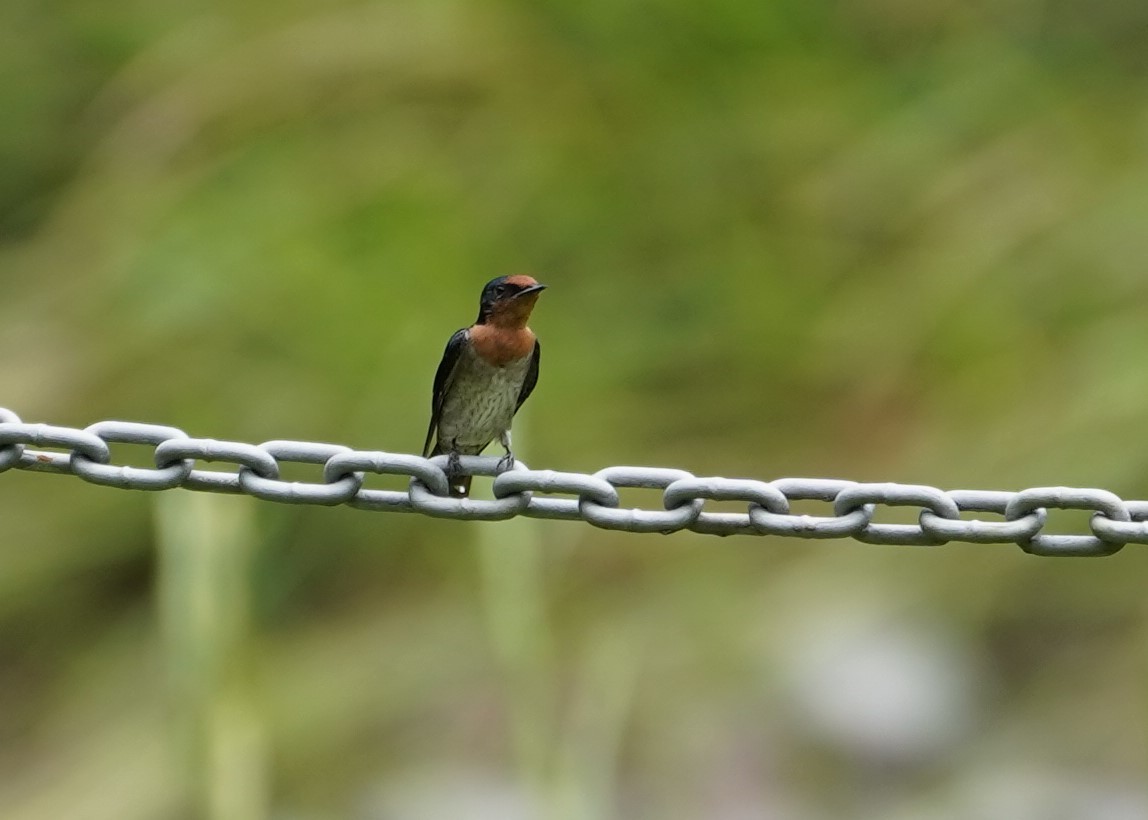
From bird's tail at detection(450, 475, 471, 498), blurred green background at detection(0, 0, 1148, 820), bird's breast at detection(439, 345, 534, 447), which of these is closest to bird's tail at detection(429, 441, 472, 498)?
bird's tail at detection(450, 475, 471, 498)

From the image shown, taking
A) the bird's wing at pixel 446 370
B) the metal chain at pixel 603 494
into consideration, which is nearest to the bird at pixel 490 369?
the bird's wing at pixel 446 370

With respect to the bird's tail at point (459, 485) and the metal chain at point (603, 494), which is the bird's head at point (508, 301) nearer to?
the bird's tail at point (459, 485)

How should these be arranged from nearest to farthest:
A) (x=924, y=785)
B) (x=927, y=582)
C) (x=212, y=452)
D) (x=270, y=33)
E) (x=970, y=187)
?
(x=212, y=452) < (x=924, y=785) < (x=927, y=582) < (x=970, y=187) < (x=270, y=33)

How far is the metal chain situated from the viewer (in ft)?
3.68

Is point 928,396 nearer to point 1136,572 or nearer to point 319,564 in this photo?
point 1136,572

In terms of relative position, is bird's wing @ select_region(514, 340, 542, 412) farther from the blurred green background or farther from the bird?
the blurred green background

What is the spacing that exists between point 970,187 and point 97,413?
1562 mm

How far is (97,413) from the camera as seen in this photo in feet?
8.25

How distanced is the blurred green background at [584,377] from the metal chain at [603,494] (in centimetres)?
66

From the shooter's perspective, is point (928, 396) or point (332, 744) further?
point (928, 396)

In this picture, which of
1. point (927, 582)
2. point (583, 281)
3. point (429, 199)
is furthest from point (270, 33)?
point (927, 582)

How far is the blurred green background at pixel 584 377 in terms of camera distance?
2.08 metres

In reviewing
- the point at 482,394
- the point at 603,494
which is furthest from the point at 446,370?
the point at 603,494

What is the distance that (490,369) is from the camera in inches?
69.6
